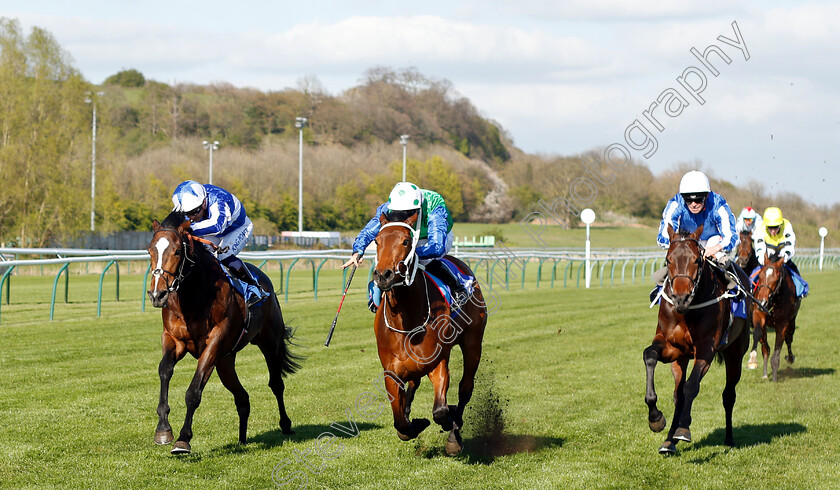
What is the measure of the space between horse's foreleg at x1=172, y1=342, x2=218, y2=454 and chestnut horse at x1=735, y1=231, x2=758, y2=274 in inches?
246

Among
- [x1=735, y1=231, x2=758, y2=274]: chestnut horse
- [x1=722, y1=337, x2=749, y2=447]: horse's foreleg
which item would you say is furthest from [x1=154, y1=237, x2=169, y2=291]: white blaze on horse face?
[x1=735, y1=231, x2=758, y2=274]: chestnut horse

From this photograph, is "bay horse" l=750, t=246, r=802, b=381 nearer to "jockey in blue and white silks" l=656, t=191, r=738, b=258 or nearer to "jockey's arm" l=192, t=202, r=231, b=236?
"jockey in blue and white silks" l=656, t=191, r=738, b=258

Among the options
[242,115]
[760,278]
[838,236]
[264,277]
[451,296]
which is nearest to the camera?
[451,296]

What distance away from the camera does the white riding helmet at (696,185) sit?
5.74 m

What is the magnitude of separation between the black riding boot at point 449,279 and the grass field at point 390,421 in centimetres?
99

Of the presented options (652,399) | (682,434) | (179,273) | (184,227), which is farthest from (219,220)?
(682,434)

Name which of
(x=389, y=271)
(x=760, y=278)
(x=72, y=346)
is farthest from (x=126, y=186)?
(x=389, y=271)

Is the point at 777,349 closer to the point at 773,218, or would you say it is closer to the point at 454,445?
the point at 773,218

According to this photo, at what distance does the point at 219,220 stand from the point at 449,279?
1596 mm

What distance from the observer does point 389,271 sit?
446 centimetres

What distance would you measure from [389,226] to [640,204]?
32.8m

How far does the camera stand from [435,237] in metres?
5.12

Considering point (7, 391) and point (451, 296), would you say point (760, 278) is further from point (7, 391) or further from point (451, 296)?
point (7, 391)

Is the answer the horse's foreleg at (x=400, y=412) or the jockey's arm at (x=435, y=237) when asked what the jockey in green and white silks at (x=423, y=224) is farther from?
the horse's foreleg at (x=400, y=412)
